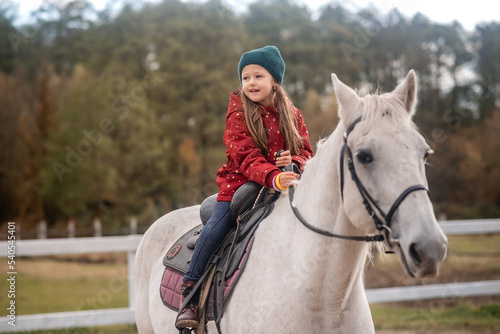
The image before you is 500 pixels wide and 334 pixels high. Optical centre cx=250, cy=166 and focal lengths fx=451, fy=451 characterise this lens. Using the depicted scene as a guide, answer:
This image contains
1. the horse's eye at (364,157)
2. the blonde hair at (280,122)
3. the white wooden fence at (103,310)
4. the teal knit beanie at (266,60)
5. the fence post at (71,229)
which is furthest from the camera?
the fence post at (71,229)

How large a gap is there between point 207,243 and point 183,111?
26391 millimetres

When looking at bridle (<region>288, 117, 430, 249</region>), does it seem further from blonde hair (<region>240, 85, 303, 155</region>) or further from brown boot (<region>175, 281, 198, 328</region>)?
brown boot (<region>175, 281, 198, 328</region>)

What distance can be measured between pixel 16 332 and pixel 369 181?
5.65m

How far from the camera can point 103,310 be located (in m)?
6.30

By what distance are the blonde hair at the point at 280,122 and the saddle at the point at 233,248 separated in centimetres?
29

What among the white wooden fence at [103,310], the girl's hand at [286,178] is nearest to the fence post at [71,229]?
the white wooden fence at [103,310]

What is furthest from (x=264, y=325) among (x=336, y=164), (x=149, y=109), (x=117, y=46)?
(x=117, y=46)

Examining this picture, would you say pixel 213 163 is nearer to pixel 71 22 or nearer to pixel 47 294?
pixel 47 294

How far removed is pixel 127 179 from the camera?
91.8ft

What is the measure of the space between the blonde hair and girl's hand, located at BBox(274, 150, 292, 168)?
0.15 metres

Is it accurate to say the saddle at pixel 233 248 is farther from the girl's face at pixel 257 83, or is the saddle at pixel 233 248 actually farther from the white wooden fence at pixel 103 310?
the white wooden fence at pixel 103 310

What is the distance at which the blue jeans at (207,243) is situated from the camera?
2.79 metres

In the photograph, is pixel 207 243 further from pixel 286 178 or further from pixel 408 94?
pixel 408 94

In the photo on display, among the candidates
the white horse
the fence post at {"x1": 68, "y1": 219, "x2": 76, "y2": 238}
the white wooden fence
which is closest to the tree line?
the fence post at {"x1": 68, "y1": 219, "x2": 76, "y2": 238}
